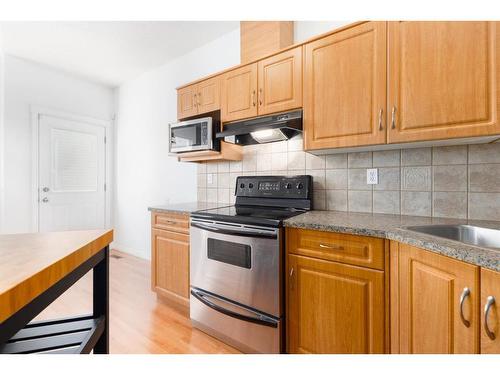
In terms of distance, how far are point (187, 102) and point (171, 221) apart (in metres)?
1.20

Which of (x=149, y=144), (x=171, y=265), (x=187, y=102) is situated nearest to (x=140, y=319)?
(x=171, y=265)

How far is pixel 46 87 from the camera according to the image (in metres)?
3.61

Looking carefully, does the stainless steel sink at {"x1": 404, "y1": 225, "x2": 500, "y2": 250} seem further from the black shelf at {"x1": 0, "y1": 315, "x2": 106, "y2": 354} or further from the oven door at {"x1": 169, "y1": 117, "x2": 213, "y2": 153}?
the oven door at {"x1": 169, "y1": 117, "x2": 213, "y2": 153}

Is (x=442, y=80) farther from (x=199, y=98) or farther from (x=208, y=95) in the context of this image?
(x=199, y=98)

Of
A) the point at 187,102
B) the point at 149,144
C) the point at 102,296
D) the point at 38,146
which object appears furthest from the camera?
the point at 149,144

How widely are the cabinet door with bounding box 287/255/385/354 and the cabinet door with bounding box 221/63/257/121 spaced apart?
128 centimetres

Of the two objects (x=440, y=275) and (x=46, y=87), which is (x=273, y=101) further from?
(x=46, y=87)

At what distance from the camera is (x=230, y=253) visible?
1812 mm

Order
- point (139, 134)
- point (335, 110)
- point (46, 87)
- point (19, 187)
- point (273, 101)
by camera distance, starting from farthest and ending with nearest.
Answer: point (139, 134) → point (46, 87) → point (19, 187) → point (273, 101) → point (335, 110)

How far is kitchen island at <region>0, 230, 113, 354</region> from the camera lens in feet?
1.73

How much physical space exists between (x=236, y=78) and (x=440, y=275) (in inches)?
77.8

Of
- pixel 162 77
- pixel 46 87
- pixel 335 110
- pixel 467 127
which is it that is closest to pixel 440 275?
pixel 467 127

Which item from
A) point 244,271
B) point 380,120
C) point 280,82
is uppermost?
point 280,82
